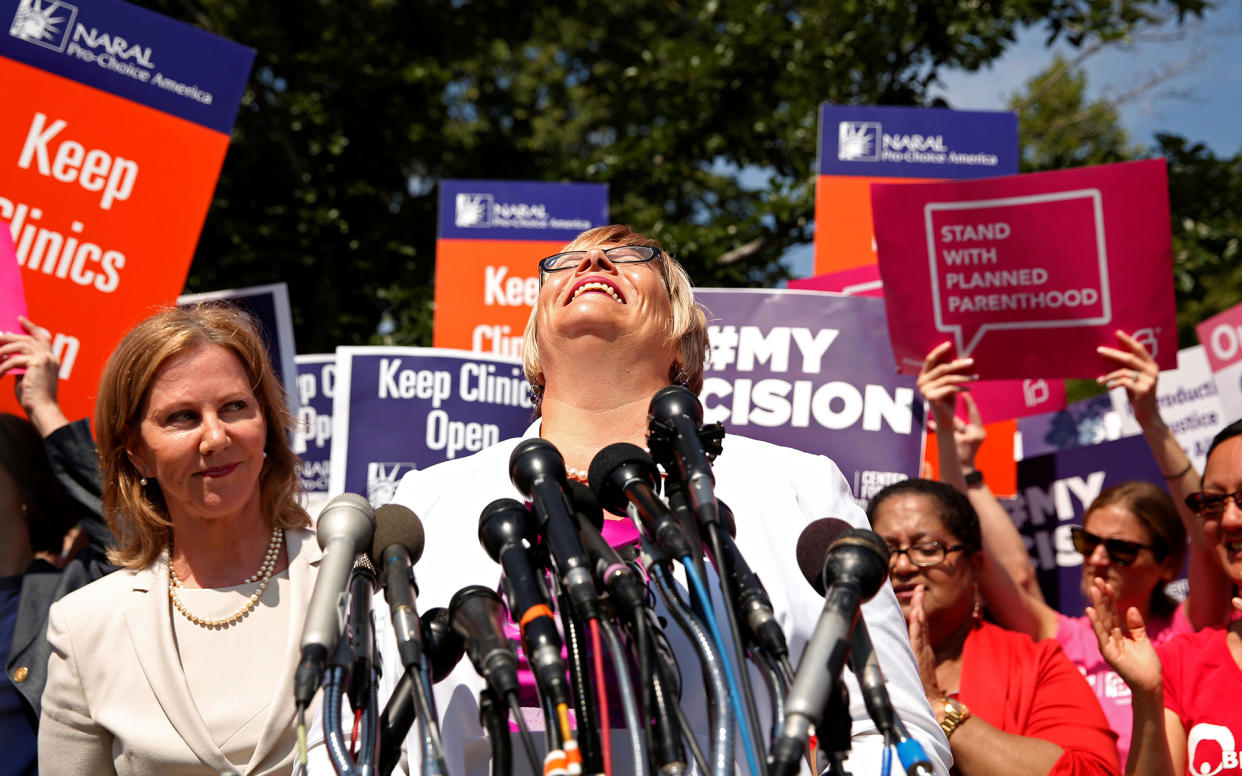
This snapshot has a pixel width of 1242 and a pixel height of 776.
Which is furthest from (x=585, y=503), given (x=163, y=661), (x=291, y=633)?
(x=163, y=661)

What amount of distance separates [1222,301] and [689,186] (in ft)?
35.6

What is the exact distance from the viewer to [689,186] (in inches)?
605

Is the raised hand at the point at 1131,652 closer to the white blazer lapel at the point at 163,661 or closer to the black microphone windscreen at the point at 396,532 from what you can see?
the black microphone windscreen at the point at 396,532

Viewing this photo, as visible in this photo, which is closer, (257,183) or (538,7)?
(257,183)

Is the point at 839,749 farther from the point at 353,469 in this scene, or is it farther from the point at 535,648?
the point at 353,469

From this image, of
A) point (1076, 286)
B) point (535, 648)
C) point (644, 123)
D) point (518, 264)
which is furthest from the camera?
point (644, 123)

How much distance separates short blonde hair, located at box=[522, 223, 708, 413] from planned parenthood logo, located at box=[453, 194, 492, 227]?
13.5 feet

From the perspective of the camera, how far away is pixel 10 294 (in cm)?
387

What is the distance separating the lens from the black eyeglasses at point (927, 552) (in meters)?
3.73

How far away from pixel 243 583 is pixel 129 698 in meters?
0.35

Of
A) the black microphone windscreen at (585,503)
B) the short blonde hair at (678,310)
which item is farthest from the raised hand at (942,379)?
the black microphone windscreen at (585,503)

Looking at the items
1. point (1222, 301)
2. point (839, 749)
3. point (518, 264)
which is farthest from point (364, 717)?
point (1222, 301)

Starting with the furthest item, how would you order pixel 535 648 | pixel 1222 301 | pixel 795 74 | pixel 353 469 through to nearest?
pixel 1222 301 → pixel 795 74 → pixel 353 469 → pixel 535 648

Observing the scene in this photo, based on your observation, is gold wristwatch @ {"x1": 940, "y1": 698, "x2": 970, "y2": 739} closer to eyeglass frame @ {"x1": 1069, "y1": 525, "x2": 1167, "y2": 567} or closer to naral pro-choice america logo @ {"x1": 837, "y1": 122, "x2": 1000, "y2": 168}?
eyeglass frame @ {"x1": 1069, "y1": 525, "x2": 1167, "y2": 567}
